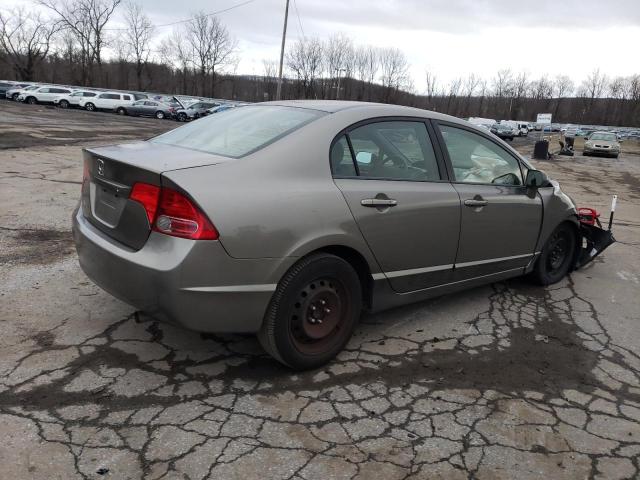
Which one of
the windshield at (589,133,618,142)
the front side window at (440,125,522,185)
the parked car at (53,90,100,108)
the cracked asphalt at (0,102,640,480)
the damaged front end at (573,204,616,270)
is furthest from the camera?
the parked car at (53,90,100,108)

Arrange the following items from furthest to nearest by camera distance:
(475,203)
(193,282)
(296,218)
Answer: (475,203) < (296,218) < (193,282)

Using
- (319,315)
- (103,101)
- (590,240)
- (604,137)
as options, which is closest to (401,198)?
(319,315)

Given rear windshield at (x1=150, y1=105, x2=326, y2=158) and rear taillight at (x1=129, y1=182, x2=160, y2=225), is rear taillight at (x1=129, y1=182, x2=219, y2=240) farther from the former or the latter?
rear windshield at (x1=150, y1=105, x2=326, y2=158)

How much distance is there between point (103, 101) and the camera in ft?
132

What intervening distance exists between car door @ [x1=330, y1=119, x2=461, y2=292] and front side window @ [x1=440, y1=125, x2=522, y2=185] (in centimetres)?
22

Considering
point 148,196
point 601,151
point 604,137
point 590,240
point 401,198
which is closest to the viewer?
point 148,196

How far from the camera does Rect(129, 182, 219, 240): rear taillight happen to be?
256cm

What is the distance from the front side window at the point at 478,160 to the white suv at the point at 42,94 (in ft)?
144

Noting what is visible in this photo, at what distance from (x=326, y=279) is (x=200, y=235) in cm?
85

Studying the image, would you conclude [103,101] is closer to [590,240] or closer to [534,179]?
[590,240]

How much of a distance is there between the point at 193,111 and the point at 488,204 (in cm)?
4182

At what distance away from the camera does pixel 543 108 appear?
403 ft

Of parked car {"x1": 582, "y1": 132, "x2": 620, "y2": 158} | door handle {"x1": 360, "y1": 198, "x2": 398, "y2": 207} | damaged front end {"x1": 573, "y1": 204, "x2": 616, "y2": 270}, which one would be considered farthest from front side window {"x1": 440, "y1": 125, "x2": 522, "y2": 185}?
parked car {"x1": 582, "y1": 132, "x2": 620, "y2": 158}

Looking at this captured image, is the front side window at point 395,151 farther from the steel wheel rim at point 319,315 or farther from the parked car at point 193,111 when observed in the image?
the parked car at point 193,111
